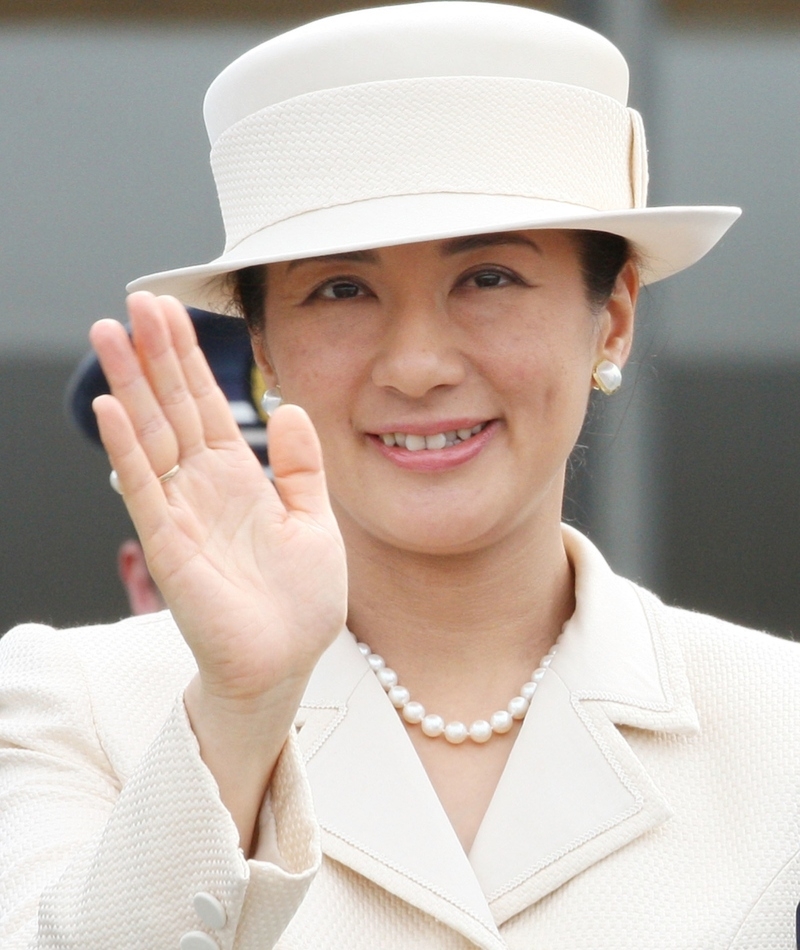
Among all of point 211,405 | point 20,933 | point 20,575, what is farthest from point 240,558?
point 20,575

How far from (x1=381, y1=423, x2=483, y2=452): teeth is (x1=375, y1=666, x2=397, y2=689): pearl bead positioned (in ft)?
1.03

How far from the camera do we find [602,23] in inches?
176

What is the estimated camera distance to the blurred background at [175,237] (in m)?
4.66

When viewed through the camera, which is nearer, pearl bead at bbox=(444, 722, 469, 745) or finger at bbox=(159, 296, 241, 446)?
finger at bbox=(159, 296, 241, 446)

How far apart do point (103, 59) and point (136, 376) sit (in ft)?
9.96

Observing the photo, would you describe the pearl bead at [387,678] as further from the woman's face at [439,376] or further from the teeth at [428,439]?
the teeth at [428,439]

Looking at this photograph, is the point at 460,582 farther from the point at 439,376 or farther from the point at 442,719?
the point at 439,376

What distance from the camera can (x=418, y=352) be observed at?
2.33 meters

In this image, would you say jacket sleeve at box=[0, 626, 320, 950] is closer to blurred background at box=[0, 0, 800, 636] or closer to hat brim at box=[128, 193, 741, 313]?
hat brim at box=[128, 193, 741, 313]

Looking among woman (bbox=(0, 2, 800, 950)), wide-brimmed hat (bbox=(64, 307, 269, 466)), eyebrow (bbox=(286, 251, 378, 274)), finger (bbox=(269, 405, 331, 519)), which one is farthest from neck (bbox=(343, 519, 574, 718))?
wide-brimmed hat (bbox=(64, 307, 269, 466))

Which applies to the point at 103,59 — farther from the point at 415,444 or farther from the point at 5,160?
the point at 415,444

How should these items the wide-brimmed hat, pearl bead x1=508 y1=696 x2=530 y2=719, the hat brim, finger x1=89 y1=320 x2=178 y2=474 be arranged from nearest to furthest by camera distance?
finger x1=89 y1=320 x2=178 y2=474 < the hat brim < pearl bead x1=508 y1=696 x2=530 y2=719 < the wide-brimmed hat

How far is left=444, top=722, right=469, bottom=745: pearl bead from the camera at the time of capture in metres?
2.47

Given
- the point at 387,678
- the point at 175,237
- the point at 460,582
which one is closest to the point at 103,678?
the point at 387,678
